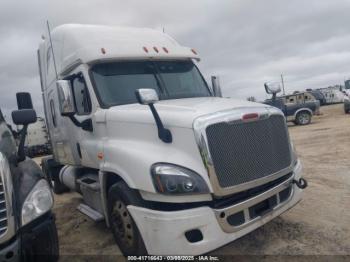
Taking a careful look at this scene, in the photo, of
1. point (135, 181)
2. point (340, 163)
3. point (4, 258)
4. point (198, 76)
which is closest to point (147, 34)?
point (198, 76)

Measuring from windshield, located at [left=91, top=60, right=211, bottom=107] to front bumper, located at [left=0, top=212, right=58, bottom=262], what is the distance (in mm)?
1817

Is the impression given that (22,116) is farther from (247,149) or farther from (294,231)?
(294,231)

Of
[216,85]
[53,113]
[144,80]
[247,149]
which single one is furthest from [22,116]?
[216,85]

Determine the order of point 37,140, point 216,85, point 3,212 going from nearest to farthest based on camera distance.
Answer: point 3,212 → point 216,85 → point 37,140

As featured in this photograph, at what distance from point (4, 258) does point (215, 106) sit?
2.66 metres

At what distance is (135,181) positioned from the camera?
3592mm

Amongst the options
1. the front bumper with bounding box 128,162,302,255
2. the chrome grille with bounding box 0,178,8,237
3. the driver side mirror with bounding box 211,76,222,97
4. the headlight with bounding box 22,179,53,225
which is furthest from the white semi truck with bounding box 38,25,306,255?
the chrome grille with bounding box 0,178,8,237

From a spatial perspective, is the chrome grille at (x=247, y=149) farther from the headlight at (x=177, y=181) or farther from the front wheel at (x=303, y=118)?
the front wheel at (x=303, y=118)

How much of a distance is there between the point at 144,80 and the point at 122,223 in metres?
2.14

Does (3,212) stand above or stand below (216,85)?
below

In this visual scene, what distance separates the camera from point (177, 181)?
3.31 meters

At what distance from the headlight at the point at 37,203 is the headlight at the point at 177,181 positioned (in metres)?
1.22

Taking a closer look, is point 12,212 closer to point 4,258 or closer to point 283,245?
point 4,258

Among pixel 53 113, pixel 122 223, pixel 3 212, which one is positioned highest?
pixel 53 113
